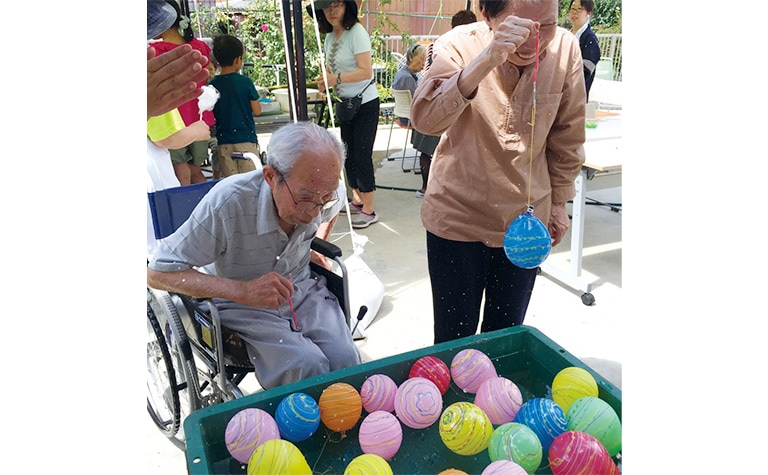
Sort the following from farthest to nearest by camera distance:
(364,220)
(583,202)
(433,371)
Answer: (364,220)
(583,202)
(433,371)

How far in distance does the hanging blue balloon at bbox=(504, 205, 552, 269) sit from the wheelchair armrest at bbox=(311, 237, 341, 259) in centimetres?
58

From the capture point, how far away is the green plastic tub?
1037 mm

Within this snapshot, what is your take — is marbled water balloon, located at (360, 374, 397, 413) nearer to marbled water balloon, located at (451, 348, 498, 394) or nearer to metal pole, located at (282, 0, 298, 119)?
marbled water balloon, located at (451, 348, 498, 394)

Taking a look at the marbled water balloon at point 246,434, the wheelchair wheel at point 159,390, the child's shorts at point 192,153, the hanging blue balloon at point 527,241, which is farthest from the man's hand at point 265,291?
the child's shorts at point 192,153

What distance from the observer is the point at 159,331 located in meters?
1.71

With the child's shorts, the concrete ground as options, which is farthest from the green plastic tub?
the child's shorts

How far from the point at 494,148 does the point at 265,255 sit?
718 millimetres

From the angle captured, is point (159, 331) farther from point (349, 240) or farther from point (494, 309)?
point (349, 240)

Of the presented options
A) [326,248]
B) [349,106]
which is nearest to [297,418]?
[326,248]

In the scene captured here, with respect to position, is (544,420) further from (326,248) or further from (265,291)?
(326,248)

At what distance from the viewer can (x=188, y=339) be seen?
5.28 feet

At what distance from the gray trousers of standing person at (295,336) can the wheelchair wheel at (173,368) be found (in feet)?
0.42

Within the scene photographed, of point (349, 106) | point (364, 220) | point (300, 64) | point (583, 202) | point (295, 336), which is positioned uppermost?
point (300, 64)

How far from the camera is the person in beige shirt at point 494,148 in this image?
1372 millimetres
